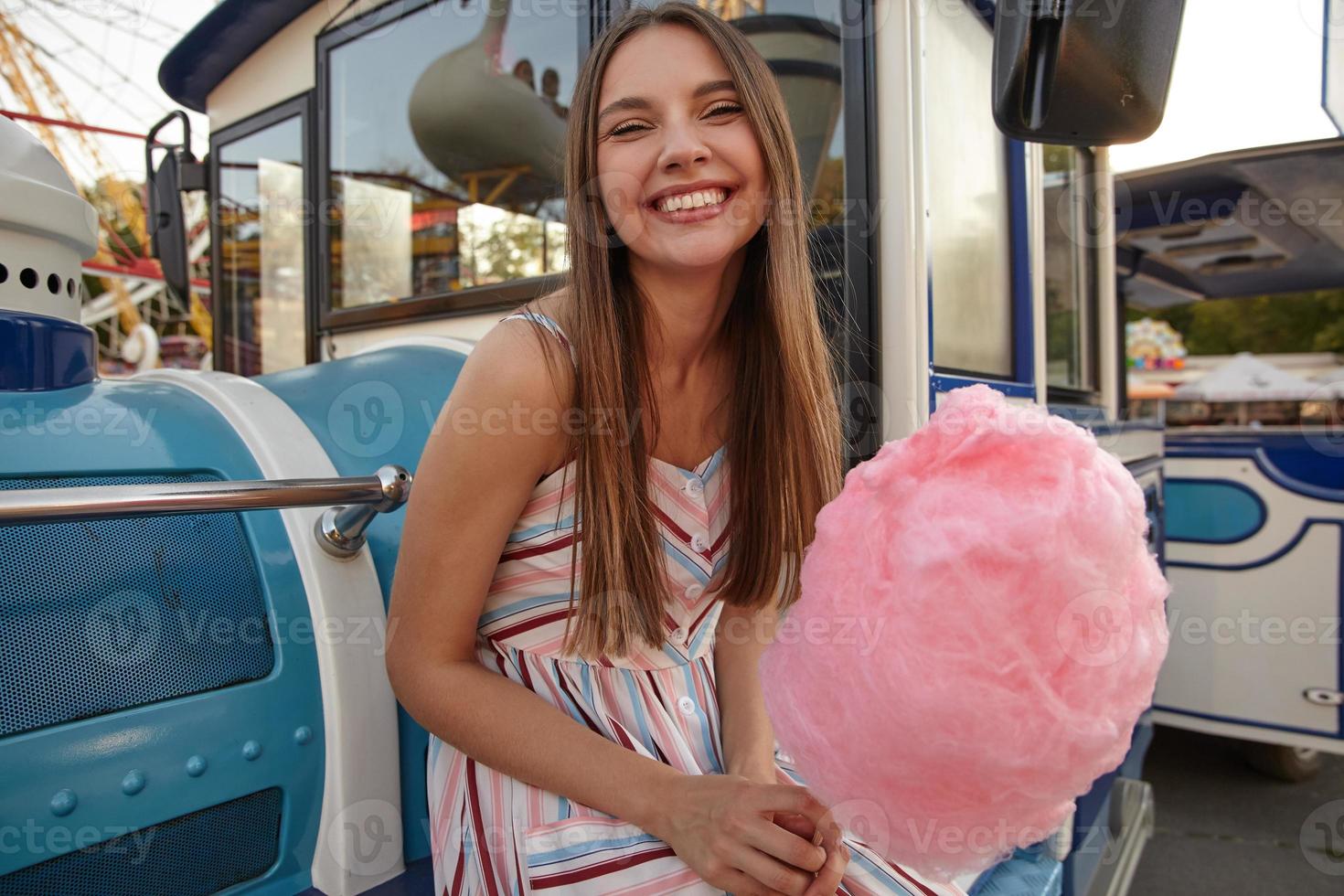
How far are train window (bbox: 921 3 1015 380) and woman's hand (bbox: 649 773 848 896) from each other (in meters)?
1.13

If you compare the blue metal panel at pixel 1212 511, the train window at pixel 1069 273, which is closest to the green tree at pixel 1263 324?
the blue metal panel at pixel 1212 511

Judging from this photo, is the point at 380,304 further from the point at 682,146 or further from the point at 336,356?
the point at 682,146

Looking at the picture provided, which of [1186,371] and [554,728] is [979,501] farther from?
[1186,371]

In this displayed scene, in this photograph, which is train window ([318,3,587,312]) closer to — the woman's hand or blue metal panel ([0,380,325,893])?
blue metal panel ([0,380,325,893])

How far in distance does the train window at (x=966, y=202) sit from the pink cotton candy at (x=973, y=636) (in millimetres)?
1015

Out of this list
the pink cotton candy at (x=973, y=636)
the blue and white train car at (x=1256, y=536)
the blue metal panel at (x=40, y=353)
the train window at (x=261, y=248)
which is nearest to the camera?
the pink cotton candy at (x=973, y=636)

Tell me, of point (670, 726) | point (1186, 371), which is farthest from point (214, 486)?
point (1186, 371)

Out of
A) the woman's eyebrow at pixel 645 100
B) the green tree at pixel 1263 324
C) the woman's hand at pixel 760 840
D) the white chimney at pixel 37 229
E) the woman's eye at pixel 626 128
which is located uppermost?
the green tree at pixel 1263 324

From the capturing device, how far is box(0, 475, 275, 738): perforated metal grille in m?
0.99

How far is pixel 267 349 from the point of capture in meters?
2.96

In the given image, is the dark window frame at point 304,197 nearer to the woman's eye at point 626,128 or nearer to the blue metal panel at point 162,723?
the blue metal panel at point 162,723

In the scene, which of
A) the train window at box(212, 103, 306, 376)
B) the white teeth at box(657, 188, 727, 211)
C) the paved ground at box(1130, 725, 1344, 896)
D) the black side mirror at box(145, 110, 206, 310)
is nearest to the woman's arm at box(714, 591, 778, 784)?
the white teeth at box(657, 188, 727, 211)

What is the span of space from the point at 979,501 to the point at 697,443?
0.62 metres

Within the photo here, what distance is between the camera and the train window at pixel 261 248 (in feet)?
9.00
